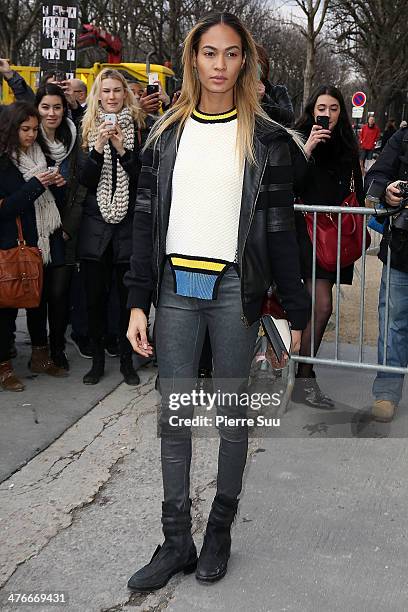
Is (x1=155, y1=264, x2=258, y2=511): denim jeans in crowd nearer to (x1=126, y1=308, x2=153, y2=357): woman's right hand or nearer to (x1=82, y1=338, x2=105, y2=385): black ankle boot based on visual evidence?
(x1=126, y1=308, x2=153, y2=357): woman's right hand

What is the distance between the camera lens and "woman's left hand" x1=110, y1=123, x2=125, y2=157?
507 cm

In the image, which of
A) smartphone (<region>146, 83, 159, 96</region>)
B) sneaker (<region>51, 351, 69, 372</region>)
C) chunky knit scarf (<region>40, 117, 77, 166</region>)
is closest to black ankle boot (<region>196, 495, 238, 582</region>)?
sneaker (<region>51, 351, 69, 372</region>)

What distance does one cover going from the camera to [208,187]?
2.79 m

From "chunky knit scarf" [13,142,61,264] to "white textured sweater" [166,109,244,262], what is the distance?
2.59 meters

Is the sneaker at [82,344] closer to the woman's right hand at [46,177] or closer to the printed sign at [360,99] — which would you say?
the woman's right hand at [46,177]

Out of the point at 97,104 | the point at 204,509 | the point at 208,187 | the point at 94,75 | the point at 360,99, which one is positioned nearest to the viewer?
the point at 208,187

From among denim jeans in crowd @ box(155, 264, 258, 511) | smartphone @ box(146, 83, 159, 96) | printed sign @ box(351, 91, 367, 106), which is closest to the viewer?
denim jeans in crowd @ box(155, 264, 258, 511)

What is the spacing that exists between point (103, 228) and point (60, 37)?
2495mm

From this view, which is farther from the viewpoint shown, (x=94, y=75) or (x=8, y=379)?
(x=94, y=75)

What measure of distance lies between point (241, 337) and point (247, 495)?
112cm

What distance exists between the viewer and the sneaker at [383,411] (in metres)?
4.68

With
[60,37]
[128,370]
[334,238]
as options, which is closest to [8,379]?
[128,370]

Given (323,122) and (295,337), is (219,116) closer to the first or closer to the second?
(295,337)

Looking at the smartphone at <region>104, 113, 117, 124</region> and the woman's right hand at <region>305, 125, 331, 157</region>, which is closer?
the woman's right hand at <region>305, 125, 331, 157</region>
